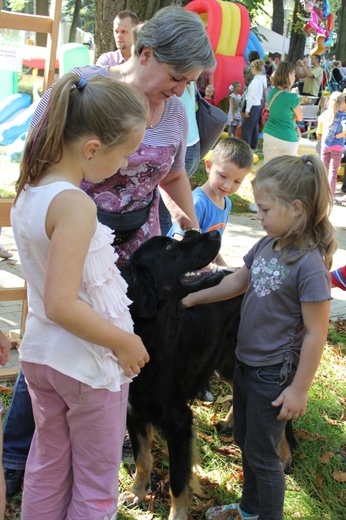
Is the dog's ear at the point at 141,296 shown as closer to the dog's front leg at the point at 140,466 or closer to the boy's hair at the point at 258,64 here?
the dog's front leg at the point at 140,466

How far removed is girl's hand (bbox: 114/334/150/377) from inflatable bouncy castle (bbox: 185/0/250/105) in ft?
54.5

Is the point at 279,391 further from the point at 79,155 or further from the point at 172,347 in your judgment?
the point at 79,155

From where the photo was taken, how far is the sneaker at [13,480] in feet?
10.1

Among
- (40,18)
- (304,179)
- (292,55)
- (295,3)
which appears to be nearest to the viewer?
(304,179)

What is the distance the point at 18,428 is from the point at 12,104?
31.6 feet

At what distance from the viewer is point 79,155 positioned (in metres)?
1.95

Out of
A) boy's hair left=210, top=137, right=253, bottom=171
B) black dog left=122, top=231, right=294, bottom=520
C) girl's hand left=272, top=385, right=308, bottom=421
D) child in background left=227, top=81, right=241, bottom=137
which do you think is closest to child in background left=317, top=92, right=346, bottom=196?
child in background left=227, top=81, right=241, bottom=137

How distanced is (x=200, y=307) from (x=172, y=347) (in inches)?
20.0

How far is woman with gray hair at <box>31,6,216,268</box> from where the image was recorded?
2.63m

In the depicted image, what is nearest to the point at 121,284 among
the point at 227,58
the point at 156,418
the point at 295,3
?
the point at 156,418

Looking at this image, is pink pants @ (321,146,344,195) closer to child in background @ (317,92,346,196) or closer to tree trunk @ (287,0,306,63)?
child in background @ (317,92,346,196)

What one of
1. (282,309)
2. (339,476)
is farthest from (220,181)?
(339,476)

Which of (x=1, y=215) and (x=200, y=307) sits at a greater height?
(x=1, y=215)

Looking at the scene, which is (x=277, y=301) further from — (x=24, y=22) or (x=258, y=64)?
(x=258, y=64)
